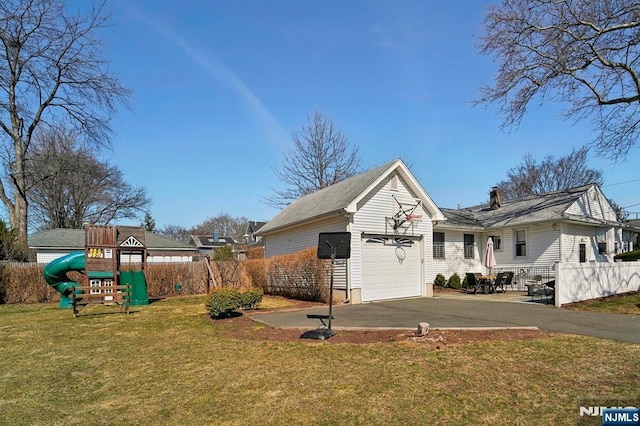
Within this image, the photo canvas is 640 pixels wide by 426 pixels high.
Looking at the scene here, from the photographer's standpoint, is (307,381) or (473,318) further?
(473,318)

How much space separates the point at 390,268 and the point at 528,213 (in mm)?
10549

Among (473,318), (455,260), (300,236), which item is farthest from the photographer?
(455,260)

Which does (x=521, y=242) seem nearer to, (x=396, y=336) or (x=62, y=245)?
(x=396, y=336)

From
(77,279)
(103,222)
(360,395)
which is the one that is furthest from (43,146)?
(360,395)

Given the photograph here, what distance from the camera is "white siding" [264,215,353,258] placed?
15.5 m

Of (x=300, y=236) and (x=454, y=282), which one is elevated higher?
(x=300, y=236)

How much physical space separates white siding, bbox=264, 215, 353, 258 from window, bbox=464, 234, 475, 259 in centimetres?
1004

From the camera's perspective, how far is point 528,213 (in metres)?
21.5

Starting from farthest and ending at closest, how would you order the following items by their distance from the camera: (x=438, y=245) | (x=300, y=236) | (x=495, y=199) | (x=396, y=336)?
(x=495, y=199)
(x=438, y=245)
(x=300, y=236)
(x=396, y=336)

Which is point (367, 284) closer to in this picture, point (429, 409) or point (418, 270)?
point (418, 270)

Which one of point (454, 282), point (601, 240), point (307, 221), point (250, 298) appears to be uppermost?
point (307, 221)

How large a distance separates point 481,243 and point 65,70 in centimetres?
2742

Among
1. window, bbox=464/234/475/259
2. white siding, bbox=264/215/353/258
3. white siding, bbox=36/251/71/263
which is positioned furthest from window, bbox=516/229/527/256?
white siding, bbox=36/251/71/263

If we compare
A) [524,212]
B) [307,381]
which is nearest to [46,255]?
[307,381]
